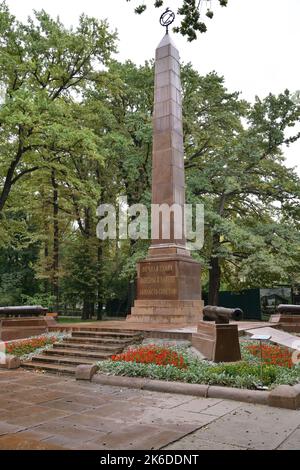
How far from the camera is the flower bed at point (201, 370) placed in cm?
729

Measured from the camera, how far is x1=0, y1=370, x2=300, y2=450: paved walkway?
4.71m

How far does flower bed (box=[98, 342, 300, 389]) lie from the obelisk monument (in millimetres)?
4798

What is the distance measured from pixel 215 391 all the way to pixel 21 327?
329 inches

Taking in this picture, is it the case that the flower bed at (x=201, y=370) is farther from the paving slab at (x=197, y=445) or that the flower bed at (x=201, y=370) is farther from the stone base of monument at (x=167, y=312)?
the stone base of monument at (x=167, y=312)

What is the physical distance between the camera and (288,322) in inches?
604

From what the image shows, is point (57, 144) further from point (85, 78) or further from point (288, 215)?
point (288, 215)

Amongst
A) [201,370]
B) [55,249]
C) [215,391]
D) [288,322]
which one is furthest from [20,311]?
[55,249]

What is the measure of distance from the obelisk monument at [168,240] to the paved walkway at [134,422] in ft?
22.6

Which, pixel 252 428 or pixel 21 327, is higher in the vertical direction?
pixel 21 327

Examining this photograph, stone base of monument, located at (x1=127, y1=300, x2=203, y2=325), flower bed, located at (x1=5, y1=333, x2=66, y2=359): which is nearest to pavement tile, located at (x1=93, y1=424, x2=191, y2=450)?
flower bed, located at (x1=5, y1=333, x2=66, y2=359)

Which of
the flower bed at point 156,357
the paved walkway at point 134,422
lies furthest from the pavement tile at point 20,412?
the flower bed at point 156,357

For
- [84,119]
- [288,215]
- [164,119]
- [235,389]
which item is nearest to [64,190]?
[84,119]

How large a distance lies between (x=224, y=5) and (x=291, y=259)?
1777 cm

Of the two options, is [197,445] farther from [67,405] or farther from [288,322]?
[288,322]
